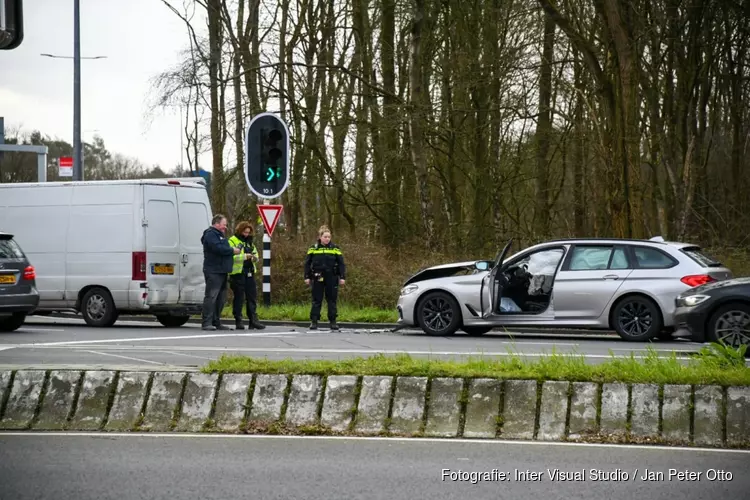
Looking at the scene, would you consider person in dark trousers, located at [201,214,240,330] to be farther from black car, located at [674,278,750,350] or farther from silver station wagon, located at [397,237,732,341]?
black car, located at [674,278,750,350]

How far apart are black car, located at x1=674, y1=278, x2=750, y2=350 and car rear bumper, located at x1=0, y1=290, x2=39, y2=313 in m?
9.90

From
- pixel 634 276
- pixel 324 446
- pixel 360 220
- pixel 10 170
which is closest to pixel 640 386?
pixel 324 446

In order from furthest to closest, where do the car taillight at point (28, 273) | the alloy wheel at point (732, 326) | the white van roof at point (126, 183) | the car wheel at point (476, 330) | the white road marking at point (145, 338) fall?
the white van roof at point (126, 183)
the car wheel at point (476, 330)
the car taillight at point (28, 273)
the white road marking at point (145, 338)
the alloy wheel at point (732, 326)

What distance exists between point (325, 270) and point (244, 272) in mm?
1326

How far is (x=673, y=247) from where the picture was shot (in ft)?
58.5

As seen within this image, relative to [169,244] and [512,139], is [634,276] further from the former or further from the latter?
[512,139]

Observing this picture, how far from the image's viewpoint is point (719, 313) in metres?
15.0

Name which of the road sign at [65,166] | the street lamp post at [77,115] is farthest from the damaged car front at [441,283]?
the road sign at [65,166]

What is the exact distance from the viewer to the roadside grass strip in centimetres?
767

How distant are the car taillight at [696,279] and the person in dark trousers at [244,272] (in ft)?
22.4

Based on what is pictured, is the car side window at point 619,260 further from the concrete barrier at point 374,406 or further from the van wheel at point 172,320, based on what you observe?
the concrete barrier at point 374,406

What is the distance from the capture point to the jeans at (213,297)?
63.8 feet

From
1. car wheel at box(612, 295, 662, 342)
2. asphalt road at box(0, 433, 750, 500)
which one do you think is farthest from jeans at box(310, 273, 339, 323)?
asphalt road at box(0, 433, 750, 500)

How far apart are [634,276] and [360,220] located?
18.0 metres
